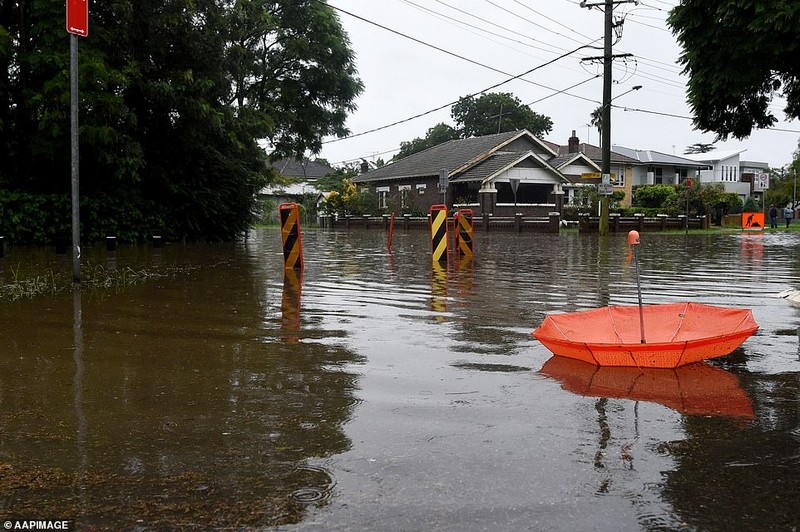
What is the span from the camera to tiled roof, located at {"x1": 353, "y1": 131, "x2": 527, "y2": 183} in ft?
173

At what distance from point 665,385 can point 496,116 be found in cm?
8307

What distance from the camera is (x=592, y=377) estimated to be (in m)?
5.91

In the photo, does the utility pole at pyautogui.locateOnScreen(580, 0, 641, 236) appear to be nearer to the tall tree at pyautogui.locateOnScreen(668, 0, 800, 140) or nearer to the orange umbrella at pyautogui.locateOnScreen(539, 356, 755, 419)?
the tall tree at pyautogui.locateOnScreen(668, 0, 800, 140)

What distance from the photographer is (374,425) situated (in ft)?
15.2

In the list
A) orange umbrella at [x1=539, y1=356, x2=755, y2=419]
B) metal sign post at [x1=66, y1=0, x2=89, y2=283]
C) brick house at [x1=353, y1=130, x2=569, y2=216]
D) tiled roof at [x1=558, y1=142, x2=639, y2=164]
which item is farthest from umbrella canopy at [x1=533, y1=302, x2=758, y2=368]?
tiled roof at [x1=558, y1=142, x2=639, y2=164]

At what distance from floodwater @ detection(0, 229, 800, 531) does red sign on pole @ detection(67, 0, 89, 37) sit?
4212 millimetres

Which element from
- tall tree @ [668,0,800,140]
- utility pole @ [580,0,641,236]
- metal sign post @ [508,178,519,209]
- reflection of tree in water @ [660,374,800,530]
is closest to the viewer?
reflection of tree in water @ [660,374,800,530]

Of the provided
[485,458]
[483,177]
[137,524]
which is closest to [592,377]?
[485,458]

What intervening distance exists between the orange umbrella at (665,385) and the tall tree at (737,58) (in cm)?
1182

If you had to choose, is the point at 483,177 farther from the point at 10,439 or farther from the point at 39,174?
the point at 10,439

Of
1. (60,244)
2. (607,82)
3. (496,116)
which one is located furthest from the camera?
(496,116)

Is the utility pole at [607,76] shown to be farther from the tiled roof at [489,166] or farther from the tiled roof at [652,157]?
the tiled roof at [652,157]

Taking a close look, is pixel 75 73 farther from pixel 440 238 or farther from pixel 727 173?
pixel 727 173

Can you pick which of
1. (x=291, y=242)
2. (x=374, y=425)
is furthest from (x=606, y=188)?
(x=374, y=425)
